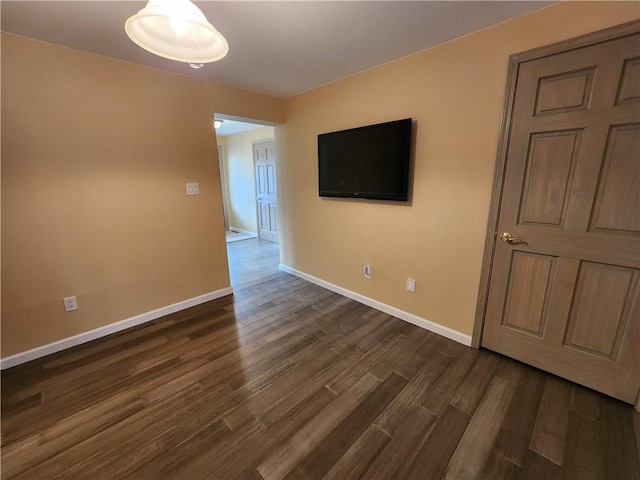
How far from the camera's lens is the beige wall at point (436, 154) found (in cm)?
174

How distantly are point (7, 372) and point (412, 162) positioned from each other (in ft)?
11.8

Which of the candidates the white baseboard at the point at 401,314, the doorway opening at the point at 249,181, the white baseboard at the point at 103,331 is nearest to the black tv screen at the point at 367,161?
the white baseboard at the point at 401,314

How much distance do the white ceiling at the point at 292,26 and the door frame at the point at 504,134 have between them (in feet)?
0.87

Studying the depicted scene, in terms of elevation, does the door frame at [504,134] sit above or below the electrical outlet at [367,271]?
above

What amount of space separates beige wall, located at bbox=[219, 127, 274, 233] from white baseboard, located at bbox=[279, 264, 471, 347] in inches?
136

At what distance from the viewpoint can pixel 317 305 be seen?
2.93 metres

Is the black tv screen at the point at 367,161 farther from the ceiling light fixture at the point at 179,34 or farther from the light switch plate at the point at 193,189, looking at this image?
the ceiling light fixture at the point at 179,34

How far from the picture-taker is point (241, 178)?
21.4 ft

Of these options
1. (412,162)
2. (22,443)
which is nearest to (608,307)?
(412,162)

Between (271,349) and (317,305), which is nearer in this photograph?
(271,349)

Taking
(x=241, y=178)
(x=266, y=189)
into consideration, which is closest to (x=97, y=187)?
(x=266, y=189)

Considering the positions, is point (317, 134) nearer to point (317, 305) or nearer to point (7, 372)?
point (317, 305)

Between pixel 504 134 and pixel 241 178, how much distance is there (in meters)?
5.79

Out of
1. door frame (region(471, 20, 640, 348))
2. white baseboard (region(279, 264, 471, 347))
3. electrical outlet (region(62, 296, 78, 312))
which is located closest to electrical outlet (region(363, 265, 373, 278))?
white baseboard (region(279, 264, 471, 347))
